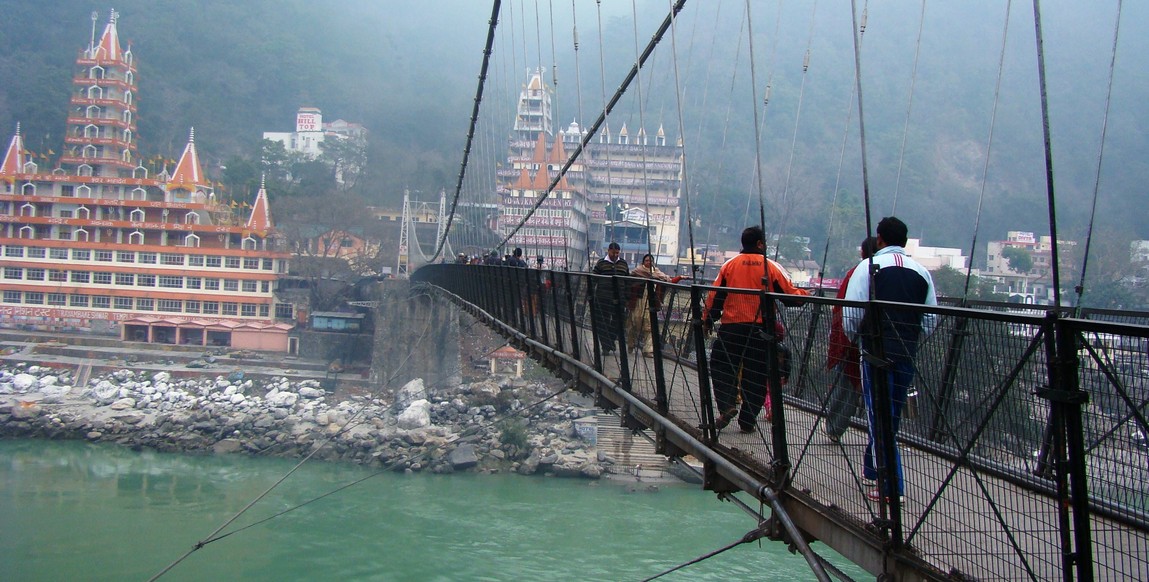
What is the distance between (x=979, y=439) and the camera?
1.76m

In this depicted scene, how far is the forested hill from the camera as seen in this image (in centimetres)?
1159

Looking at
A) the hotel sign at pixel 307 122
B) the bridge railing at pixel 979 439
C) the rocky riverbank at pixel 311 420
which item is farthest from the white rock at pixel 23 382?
the hotel sign at pixel 307 122

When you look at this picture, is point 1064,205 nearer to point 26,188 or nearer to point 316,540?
point 316,540

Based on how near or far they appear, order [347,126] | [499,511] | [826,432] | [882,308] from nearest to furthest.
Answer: [882,308], [826,432], [499,511], [347,126]

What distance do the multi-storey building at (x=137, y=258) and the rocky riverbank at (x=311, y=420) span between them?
3287 millimetres

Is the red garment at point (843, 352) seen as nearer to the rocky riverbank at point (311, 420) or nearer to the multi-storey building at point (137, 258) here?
the rocky riverbank at point (311, 420)

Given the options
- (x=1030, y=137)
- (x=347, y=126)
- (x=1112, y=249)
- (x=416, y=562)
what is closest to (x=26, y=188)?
(x=347, y=126)

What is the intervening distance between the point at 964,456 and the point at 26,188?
3560cm

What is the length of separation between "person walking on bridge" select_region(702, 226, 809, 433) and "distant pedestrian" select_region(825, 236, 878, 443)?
0.25 metres

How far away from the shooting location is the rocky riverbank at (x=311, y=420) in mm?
19203

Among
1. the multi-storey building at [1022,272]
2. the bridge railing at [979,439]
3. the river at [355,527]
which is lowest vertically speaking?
the river at [355,527]

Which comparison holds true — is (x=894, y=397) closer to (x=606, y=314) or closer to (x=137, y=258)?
(x=606, y=314)

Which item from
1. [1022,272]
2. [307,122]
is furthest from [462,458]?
[307,122]

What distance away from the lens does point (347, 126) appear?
52.1m
